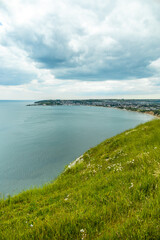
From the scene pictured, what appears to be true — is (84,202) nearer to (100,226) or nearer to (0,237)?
(100,226)

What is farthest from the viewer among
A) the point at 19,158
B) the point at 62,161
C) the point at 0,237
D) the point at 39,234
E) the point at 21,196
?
the point at 19,158

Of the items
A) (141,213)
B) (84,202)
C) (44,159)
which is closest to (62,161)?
(44,159)

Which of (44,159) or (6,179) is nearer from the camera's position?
(6,179)

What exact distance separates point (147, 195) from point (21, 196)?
7552 millimetres

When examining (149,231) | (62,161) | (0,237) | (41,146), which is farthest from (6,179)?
(149,231)

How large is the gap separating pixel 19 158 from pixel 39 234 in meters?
31.5

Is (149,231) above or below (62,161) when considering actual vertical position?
above

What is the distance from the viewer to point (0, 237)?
3359mm

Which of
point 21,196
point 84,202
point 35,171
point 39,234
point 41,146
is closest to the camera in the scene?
point 39,234

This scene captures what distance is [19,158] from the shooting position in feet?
98.1

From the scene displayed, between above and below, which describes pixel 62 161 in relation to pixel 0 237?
below

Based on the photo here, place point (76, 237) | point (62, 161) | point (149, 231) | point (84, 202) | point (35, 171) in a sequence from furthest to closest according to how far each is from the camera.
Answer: point (62, 161)
point (35, 171)
point (84, 202)
point (76, 237)
point (149, 231)

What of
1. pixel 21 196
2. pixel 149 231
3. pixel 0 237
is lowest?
pixel 21 196

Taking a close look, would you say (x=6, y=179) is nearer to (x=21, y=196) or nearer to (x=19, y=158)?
(x=19, y=158)
